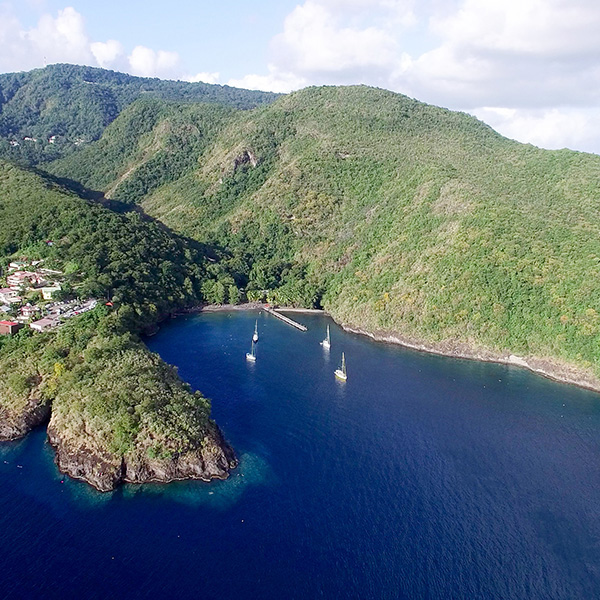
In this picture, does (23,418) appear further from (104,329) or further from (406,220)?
(406,220)

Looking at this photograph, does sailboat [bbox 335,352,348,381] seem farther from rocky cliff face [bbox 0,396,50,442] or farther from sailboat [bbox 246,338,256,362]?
rocky cliff face [bbox 0,396,50,442]

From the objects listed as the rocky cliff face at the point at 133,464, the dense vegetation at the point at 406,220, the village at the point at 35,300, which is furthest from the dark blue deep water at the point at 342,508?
the village at the point at 35,300

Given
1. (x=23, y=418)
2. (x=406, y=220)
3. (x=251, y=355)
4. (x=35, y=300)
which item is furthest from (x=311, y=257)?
(x=23, y=418)

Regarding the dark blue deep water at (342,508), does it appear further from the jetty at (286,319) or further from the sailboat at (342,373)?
the jetty at (286,319)

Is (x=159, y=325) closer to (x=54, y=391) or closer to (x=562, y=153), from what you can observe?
(x=54, y=391)

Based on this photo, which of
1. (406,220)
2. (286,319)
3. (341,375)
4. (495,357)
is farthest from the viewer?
(406,220)

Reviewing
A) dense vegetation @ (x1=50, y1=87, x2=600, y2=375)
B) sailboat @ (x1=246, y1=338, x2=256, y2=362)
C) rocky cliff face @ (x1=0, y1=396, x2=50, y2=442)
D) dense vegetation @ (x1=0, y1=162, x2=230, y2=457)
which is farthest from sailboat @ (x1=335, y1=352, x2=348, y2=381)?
rocky cliff face @ (x1=0, y1=396, x2=50, y2=442)
